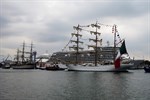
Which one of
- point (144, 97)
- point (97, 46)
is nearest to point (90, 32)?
point (97, 46)

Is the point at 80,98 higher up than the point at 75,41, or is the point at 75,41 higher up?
the point at 75,41

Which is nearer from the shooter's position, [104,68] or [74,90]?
[74,90]

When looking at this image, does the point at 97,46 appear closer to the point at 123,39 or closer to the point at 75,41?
the point at 75,41

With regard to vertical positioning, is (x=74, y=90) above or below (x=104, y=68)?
below

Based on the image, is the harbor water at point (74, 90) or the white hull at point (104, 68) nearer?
the harbor water at point (74, 90)

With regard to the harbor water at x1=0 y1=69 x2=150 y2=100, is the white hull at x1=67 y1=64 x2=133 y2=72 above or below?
above

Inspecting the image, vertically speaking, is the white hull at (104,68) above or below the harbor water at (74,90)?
above

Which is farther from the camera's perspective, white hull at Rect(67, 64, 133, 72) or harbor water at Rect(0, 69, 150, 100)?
white hull at Rect(67, 64, 133, 72)

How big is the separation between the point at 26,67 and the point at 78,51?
172ft

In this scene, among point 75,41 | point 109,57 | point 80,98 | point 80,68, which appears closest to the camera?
point 80,98

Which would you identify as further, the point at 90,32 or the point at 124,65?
the point at 90,32

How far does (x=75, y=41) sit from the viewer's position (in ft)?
494

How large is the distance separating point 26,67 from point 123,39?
88116 mm

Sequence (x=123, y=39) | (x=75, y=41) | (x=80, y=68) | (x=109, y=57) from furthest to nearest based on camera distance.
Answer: (x=109, y=57), (x=75, y=41), (x=80, y=68), (x=123, y=39)
